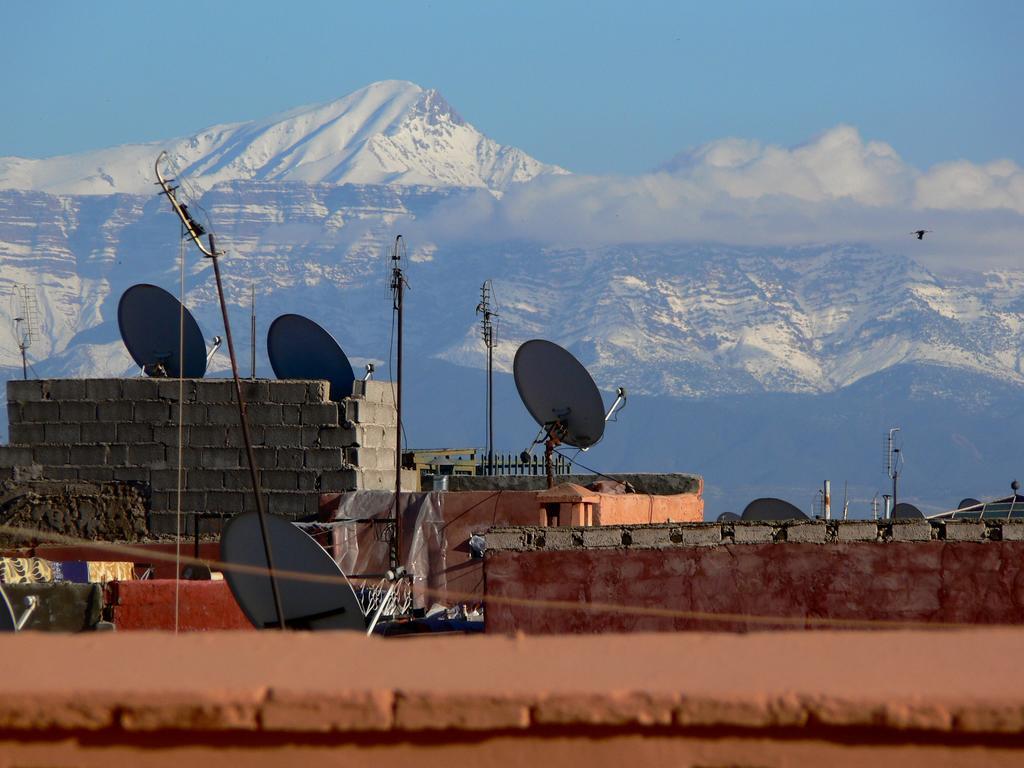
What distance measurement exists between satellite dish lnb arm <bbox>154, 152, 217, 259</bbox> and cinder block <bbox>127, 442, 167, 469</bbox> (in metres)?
14.4

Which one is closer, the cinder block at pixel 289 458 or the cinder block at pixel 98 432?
the cinder block at pixel 289 458

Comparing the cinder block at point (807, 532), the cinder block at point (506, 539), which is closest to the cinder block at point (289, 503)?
the cinder block at point (506, 539)

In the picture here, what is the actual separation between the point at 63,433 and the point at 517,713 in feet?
78.5

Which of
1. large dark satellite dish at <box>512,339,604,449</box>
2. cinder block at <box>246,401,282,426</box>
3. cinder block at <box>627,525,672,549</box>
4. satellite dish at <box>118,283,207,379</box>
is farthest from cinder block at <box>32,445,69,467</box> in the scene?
cinder block at <box>627,525,672,549</box>

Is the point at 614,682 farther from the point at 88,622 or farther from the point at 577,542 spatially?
the point at 88,622

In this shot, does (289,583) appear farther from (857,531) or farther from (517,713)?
(517,713)

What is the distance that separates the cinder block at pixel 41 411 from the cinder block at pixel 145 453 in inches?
51.6

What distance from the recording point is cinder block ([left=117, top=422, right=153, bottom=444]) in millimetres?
26359

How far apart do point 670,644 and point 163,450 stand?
2305 cm

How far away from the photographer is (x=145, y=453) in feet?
86.8

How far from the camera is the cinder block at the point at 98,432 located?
26484 mm

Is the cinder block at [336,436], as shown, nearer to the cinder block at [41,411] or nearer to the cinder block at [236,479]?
the cinder block at [236,479]

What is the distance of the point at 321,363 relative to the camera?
27.2 metres

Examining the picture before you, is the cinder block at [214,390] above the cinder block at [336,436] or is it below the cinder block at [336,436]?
above
